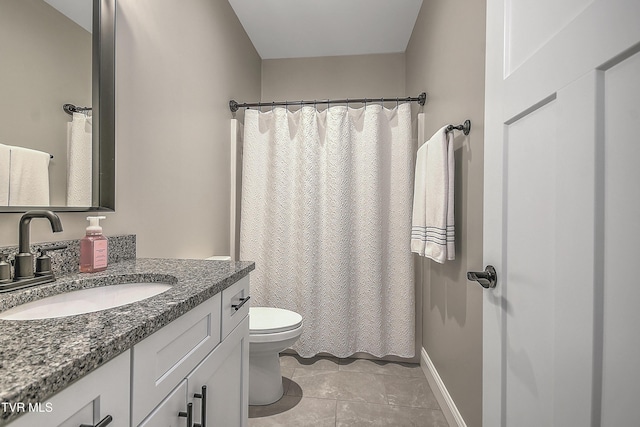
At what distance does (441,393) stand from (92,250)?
1.81 metres

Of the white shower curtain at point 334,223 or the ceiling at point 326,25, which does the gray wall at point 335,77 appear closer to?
the ceiling at point 326,25

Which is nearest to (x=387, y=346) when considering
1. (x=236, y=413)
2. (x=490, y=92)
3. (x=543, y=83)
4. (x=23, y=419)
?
(x=236, y=413)

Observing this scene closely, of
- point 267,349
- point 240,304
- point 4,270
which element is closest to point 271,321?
point 267,349

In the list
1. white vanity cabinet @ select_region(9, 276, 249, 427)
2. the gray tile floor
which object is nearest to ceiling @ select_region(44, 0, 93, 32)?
white vanity cabinet @ select_region(9, 276, 249, 427)

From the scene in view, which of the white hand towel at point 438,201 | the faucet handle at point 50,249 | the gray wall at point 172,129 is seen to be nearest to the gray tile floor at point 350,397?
the white hand towel at point 438,201

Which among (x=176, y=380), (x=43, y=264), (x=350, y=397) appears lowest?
(x=350, y=397)

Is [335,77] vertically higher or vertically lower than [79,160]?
higher

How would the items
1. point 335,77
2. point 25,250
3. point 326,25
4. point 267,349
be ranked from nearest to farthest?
point 25,250 < point 267,349 < point 326,25 < point 335,77

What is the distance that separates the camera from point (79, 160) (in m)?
1.07

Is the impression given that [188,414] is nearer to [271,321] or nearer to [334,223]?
[271,321]

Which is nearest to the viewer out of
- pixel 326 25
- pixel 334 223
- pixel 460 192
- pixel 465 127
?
pixel 465 127

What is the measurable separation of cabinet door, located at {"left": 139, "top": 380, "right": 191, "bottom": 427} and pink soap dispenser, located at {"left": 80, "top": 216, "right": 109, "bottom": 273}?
54cm

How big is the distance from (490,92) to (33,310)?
1.33 metres

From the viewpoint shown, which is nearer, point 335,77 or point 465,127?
point 465,127
